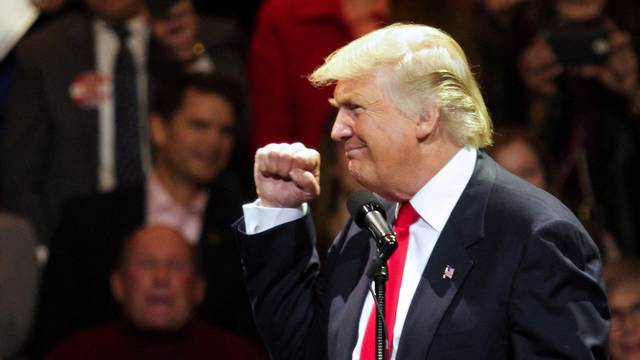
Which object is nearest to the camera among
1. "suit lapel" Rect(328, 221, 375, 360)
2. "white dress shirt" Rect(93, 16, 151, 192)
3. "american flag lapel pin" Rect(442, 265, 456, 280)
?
"american flag lapel pin" Rect(442, 265, 456, 280)

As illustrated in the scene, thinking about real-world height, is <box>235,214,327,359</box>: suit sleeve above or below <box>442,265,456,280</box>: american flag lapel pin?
below

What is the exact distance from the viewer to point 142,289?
4.32 metres

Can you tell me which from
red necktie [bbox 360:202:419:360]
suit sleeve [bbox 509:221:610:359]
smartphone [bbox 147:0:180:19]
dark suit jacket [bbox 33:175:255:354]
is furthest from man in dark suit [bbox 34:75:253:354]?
suit sleeve [bbox 509:221:610:359]

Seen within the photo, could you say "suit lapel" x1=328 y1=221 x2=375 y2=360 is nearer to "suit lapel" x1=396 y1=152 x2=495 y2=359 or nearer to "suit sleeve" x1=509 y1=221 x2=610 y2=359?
"suit lapel" x1=396 y1=152 x2=495 y2=359

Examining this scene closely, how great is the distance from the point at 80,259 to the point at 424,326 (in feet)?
8.19

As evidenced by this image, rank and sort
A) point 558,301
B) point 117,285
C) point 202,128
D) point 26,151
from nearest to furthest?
point 558,301
point 117,285
point 26,151
point 202,128

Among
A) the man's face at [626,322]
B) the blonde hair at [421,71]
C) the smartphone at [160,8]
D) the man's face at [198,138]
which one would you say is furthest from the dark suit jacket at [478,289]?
the smartphone at [160,8]

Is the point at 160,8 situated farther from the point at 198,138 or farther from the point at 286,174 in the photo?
the point at 286,174

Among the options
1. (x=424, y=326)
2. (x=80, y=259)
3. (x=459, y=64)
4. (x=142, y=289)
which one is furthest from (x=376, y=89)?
(x=80, y=259)

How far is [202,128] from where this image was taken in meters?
4.81

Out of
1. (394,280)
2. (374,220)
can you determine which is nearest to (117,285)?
(394,280)

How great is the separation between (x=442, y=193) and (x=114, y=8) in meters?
2.69

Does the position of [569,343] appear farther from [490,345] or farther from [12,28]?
[12,28]

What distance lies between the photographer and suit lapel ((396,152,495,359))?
2.28 metres
